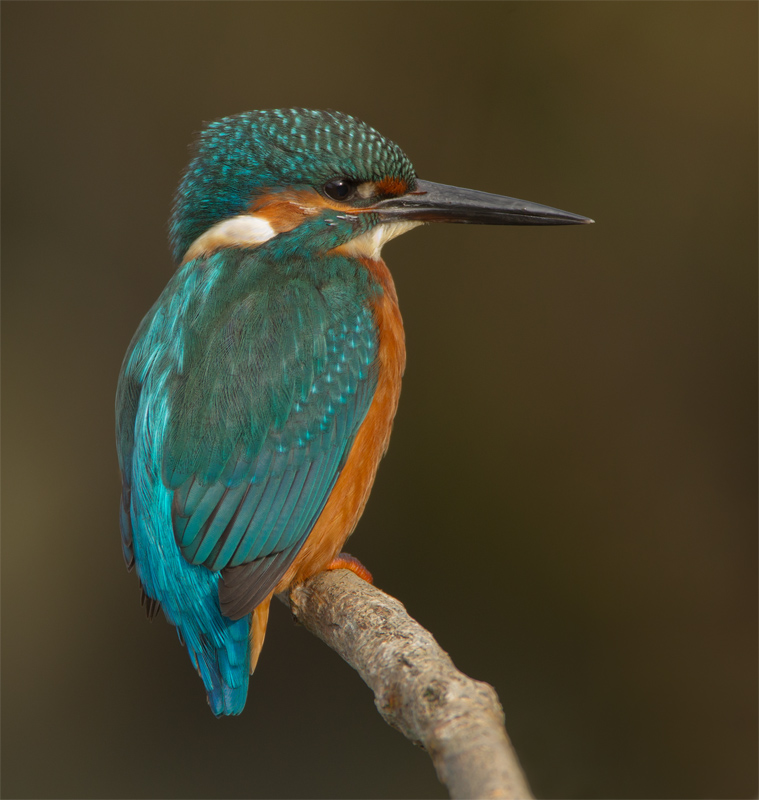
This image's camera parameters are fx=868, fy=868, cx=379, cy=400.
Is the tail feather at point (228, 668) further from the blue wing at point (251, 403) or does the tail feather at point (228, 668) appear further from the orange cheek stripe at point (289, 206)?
the orange cheek stripe at point (289, 206)

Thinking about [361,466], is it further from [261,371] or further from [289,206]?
[289,206]

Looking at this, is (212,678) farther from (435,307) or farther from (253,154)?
(435,307)

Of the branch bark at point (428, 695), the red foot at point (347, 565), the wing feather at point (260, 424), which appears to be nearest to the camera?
the branch bark at point (428, 695)

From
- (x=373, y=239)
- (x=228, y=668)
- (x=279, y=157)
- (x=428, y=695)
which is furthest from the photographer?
(x=373, y=239)

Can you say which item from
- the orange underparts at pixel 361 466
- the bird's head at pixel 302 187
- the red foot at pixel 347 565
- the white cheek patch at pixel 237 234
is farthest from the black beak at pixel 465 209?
the red foot at pixel 347 565

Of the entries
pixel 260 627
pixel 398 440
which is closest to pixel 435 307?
pixel 398 440

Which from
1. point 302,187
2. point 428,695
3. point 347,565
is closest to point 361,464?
point 347,565

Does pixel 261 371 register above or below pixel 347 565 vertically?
above
